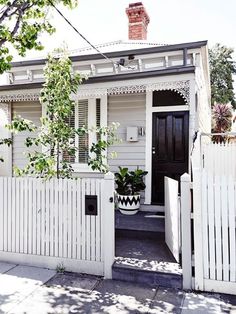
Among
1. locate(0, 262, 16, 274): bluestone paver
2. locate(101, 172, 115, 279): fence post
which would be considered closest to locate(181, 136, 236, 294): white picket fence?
locate(101, 172, 115, 279): fence post

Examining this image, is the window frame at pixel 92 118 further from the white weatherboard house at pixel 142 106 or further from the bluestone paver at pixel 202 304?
the bluestone paver at pixel 202 304

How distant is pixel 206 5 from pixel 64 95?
752 centimetres

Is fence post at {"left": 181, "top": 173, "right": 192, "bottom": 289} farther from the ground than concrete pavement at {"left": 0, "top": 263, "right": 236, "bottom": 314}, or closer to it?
farther from the ground

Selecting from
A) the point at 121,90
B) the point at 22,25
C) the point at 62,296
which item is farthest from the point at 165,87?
the point at 62,296

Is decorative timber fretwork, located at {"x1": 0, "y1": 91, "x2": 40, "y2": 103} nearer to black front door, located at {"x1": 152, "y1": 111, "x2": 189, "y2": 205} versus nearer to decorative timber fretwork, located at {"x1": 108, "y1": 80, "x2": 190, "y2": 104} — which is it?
decorative timber fretwork, located at {"x1": 108, "y1": 80, "x2": 190, "y2": 104}

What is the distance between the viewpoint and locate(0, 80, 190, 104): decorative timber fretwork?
18.5 ft

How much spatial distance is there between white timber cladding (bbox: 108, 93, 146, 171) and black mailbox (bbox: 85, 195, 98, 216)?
10.2 feet

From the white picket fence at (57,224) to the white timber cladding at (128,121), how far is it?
3.09m

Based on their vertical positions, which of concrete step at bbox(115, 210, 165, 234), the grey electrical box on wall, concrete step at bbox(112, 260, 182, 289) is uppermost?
the grey electrical box on wall

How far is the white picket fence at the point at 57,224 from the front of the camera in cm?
383

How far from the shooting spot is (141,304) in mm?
3086

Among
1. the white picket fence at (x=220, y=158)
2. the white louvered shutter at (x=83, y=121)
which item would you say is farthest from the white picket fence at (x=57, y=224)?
the white picket fence at (x=220, y=158)

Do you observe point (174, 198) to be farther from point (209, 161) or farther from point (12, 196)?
point (209, 161)

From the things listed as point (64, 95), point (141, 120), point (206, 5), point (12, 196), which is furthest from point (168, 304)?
point (206, 5)
